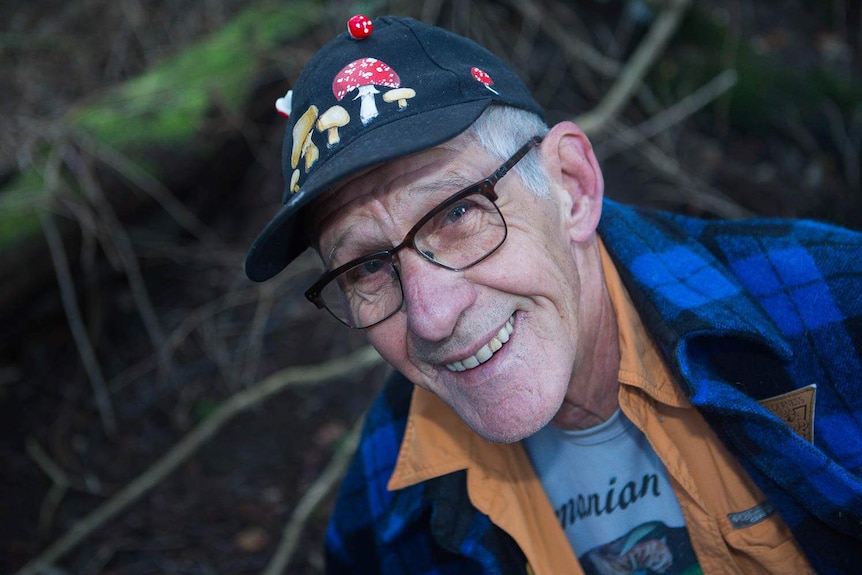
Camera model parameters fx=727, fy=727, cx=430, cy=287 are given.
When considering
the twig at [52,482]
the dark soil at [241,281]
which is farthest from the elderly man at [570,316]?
the twig at [52,482]

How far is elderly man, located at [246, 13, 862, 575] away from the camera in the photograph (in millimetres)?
1560

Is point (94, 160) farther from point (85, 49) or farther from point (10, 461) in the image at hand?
point (85, 49)

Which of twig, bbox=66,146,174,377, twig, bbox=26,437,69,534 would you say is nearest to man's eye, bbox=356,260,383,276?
twig, bbox=66,146,174,377

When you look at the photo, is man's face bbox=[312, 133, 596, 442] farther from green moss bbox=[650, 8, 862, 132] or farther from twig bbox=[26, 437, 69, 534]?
Result: green moss bbox=[650, 8, 862, 132]

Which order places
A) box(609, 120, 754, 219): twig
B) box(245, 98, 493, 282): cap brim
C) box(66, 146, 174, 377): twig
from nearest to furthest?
1. box(245, 98, 493, 282): cap brim
2. box(66, 146, 174, 377): twig
3. box(609, 120, 754, 219): twig

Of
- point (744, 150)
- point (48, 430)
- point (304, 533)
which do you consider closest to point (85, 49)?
point (48, 430)

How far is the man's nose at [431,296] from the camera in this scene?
1.55 m

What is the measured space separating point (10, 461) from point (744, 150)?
455cm

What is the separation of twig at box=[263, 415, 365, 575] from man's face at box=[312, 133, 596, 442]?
1654 millimetres

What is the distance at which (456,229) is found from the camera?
1596mm

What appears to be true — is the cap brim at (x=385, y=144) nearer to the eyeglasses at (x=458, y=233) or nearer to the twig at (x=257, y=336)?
the eyeglasses at (x=458, y=233)

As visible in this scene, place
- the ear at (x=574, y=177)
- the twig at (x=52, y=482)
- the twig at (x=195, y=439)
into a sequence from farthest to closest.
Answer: the twig at (x=52, y=482) → the twig at (x=195, y=439) → the ear at (x=574, y=177)

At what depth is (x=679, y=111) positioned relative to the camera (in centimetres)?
445

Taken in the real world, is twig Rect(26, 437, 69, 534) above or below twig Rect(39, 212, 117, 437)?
below
